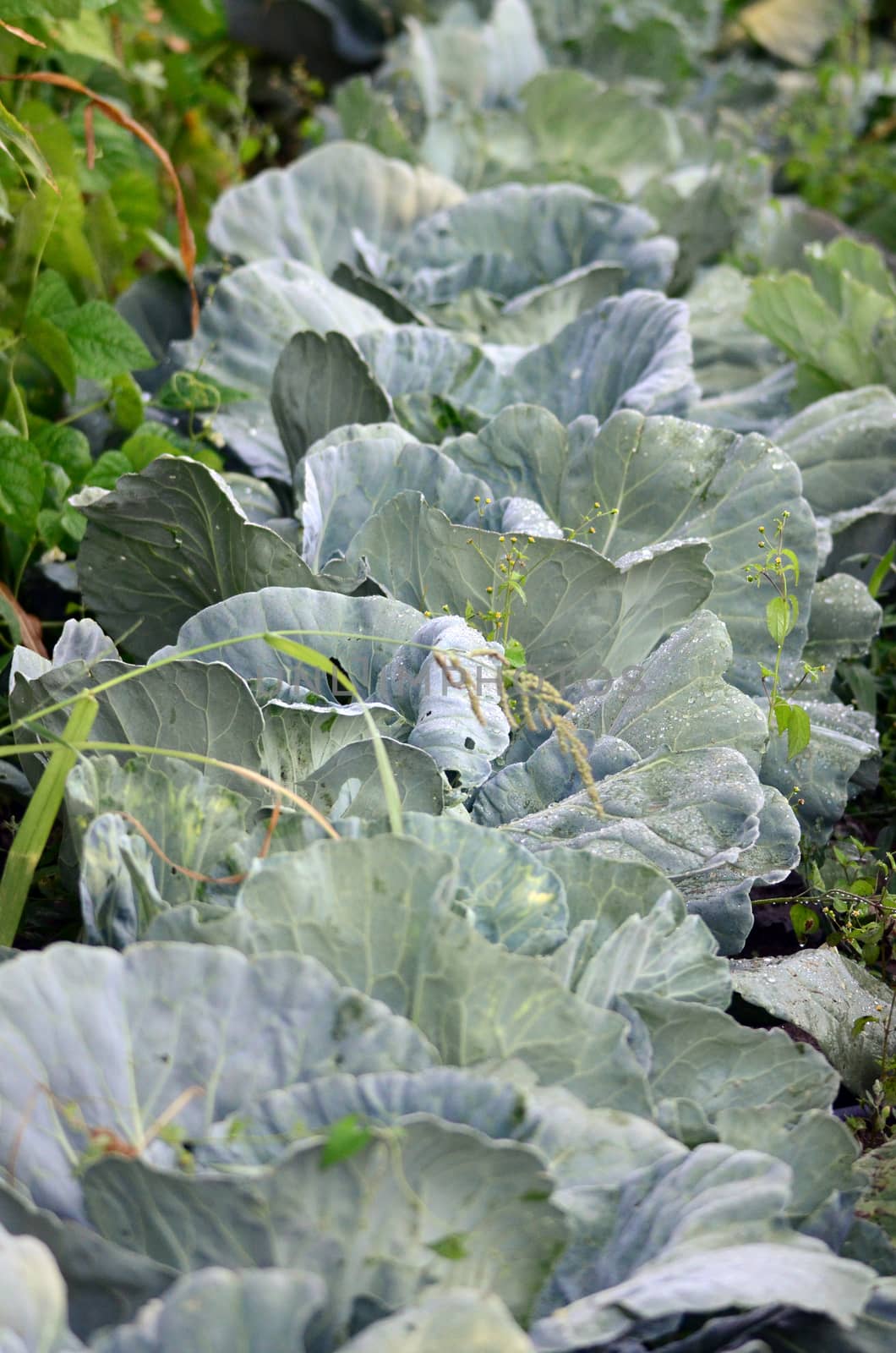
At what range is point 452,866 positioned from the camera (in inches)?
38.9

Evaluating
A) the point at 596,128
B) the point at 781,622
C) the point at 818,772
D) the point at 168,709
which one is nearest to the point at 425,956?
the point at 168,709

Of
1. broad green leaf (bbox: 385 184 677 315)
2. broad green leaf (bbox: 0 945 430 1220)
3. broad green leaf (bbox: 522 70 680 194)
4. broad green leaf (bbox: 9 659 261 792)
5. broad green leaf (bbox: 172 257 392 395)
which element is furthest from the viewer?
broad green leaf (bbox: 522 70 680 194)

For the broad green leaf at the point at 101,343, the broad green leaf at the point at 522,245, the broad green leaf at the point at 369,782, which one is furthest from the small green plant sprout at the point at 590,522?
the broad green leaf at the point at 522,245

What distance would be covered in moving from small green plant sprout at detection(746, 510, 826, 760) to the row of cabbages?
0.9 inches

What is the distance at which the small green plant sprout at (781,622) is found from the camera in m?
1.48

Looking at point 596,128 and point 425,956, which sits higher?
point 596,128

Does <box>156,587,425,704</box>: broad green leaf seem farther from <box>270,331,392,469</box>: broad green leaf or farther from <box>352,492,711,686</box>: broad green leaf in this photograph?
<box>270,331,392,469</box>: broad green leaf

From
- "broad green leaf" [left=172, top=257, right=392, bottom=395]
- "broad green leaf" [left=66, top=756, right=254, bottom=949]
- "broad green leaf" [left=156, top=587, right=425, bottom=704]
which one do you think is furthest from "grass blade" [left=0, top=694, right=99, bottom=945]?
"broad green leaf" [left=172, top=257, right=392, bottom=395]

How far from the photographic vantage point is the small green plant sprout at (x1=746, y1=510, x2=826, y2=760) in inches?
58.3

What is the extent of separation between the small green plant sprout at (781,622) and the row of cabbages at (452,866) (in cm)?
2

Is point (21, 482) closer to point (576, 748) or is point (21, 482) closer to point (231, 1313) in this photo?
point (576, 748)

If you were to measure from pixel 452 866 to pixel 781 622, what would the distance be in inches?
26.0

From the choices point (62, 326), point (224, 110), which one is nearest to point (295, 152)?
point (224, 110)

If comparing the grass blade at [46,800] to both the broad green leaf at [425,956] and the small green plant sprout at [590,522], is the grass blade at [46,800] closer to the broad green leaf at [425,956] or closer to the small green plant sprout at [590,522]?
the broad green leaf at [425,956]
